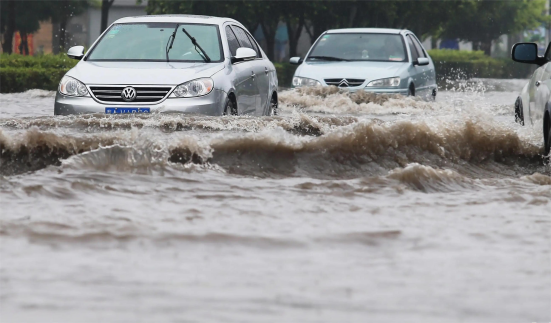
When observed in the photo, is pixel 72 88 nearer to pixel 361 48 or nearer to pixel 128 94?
pixel 128 94

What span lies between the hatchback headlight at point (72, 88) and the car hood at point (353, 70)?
6.01 m

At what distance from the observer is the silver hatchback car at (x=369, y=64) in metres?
15.8

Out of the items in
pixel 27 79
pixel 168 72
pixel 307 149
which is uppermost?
pixel 168 72

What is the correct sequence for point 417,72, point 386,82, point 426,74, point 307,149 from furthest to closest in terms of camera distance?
point 426,74 < point 417,72 < point 386,82 < point 307,149

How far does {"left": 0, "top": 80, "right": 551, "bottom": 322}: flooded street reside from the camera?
4559 millimetres

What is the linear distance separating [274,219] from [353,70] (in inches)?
381

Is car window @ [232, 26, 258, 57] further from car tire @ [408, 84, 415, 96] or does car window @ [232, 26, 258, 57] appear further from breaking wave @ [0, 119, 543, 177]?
car tire @ [408, 84, 415, 96]

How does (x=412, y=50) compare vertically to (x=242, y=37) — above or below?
below

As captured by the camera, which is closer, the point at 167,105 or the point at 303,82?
the point at 167,105

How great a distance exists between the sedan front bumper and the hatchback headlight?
5cm

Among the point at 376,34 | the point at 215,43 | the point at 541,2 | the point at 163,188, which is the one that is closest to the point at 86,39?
the point at 541,2

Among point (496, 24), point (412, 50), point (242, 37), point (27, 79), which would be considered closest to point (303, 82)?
point (412, 50)

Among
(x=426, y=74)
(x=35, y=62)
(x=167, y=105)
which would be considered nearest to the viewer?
(x=167, y=105)

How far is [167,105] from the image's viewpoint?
1012cm
